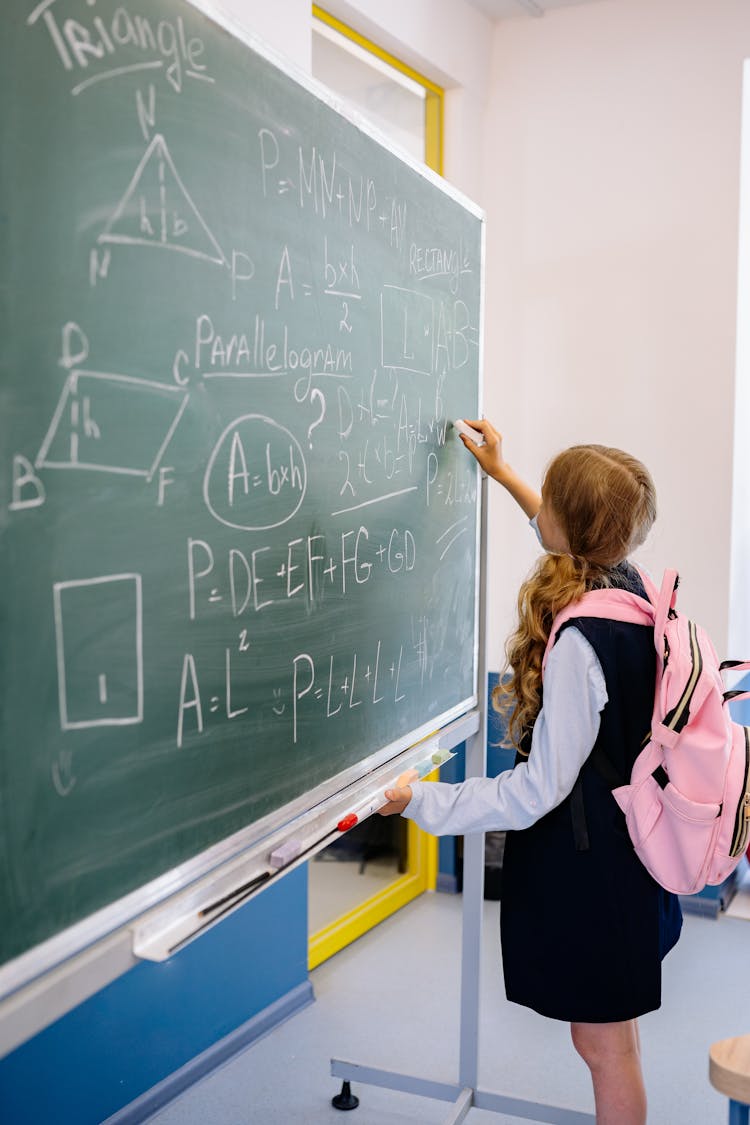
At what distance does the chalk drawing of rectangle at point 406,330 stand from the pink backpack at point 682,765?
555 millimetres

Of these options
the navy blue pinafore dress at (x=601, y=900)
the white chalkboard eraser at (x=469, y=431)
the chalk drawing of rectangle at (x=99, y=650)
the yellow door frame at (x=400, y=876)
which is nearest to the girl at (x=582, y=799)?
the navy blue pinafore dress at (x=601, y=900)

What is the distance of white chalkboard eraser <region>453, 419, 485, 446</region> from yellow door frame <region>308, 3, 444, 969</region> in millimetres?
1474

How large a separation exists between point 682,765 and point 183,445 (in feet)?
3.20

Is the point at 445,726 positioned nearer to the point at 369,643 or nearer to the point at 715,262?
the point at 369,643

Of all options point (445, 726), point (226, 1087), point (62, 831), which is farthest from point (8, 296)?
point (226, 1087)

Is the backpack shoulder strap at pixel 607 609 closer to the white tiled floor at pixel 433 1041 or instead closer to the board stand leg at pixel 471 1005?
the board stand leg at pixel 471 1005

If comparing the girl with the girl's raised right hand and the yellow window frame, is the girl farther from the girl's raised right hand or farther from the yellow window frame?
the yellow window frame

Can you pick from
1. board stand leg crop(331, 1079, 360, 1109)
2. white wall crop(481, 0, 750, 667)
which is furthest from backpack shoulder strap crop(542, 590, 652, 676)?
white wall crop(481, 0, 750, 667)

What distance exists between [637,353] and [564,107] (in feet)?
2.94

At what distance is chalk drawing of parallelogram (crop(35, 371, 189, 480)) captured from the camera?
110 cm

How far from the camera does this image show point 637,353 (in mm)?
3613

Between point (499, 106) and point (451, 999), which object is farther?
point (499, 106)

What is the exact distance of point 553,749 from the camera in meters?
1.71

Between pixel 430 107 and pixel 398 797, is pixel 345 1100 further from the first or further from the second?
pixel 430 107
